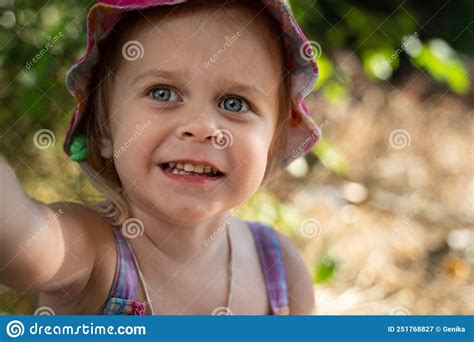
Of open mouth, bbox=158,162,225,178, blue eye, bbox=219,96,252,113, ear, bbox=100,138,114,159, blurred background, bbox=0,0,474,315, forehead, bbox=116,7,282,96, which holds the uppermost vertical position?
blurred background, bbox=0,0,474,315

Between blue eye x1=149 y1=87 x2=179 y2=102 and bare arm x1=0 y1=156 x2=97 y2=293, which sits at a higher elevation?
blue eye x1=149 y1=87 x2=179 y2=102

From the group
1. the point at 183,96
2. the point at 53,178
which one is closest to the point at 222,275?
the point at 183,96

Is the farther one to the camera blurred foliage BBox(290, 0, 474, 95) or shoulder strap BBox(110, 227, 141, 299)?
blurred foliage BBox(290, 0, 474, 95)

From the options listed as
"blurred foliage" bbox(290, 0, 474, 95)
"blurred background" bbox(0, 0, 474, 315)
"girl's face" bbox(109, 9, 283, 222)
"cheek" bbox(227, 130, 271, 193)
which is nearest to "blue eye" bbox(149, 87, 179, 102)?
"girl's face" bbox(109, 9, 283, 222)

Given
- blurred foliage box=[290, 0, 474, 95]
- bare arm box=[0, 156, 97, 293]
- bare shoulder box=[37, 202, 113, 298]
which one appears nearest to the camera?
bare arm box=[0, 156, 97, 293]

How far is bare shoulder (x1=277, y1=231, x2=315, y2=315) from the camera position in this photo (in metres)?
1.28

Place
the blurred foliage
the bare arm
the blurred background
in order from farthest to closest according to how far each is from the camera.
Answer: the blurred foliage < the blurred background < the bare arm

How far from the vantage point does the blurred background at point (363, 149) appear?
4.81ft

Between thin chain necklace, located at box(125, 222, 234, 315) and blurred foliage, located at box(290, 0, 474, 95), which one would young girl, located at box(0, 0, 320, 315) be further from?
blurred foliage, located at box(290, 0, 474, 95)

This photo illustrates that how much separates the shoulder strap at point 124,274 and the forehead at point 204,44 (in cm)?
25

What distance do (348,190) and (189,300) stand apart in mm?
1105

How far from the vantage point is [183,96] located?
1.00 m

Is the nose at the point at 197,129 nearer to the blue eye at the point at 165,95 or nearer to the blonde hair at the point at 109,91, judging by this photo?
the blue eye at the point at 165,95
